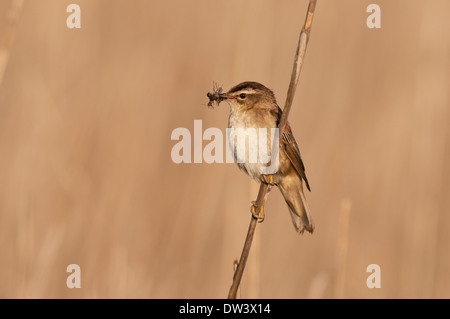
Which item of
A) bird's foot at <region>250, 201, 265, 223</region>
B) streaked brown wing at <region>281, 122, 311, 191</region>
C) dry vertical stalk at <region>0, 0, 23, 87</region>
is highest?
dry vertical stalk at <region>0, 0, 23, 87</region>

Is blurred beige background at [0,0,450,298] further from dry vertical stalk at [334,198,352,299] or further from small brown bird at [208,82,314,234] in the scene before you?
dry vertical stalk at [334,198,352,299]

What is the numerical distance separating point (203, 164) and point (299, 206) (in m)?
1.00

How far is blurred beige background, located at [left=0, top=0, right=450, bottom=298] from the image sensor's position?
3965 mm

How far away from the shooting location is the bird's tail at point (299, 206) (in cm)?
370

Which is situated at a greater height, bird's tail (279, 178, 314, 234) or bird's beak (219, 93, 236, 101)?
bird's beak (219, 93, 236, 101)

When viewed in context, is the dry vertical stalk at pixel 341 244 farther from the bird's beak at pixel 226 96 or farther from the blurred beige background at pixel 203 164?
the bird's beak at pixel 226 96

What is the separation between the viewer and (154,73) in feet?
15.3

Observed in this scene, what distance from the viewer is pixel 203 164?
178 inches

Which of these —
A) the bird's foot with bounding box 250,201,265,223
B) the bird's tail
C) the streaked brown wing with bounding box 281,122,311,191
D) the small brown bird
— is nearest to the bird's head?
the small brown bird

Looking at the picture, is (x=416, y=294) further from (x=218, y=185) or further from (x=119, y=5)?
(x=119, y=5)

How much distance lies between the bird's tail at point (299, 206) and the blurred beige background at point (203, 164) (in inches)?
12.3

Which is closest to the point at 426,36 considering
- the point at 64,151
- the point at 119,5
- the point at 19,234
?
the point at 119,5

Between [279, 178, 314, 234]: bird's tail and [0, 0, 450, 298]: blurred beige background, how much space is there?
12.3 inches

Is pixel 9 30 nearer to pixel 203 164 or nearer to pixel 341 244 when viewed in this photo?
pixel 341 244
